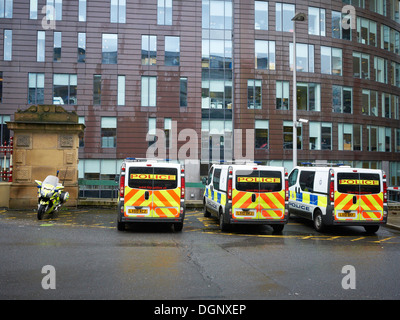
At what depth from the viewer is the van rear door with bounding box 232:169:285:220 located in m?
12.5

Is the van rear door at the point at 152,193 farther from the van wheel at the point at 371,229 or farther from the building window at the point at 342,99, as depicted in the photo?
the building window at the point at 342,99

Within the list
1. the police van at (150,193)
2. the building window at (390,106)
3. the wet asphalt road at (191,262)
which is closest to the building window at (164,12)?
the building window at (390,106)

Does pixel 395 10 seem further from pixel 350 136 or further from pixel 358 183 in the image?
pixel 358 183

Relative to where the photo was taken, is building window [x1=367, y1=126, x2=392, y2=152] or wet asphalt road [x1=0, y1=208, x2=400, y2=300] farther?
building window [x1=367, y1=126, x2=392, y2=152]

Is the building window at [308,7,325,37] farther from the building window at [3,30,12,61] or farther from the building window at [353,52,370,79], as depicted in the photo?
the building window at [3,30,12,61]

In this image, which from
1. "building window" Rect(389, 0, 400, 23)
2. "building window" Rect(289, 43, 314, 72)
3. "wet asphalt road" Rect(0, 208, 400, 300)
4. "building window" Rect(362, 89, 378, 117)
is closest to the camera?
"wet asphalt road" Rect(0, 208, 400, 300)

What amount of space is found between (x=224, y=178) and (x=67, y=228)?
5155 mm

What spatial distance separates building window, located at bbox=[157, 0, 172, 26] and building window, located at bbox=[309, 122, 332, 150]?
1561 centimetres

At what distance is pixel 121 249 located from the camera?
9.38 meters

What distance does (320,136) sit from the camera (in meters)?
36.9

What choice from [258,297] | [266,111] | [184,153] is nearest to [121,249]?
[258,297]

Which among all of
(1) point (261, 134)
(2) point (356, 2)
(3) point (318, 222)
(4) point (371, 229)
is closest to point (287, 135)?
(1) point (261, 134)

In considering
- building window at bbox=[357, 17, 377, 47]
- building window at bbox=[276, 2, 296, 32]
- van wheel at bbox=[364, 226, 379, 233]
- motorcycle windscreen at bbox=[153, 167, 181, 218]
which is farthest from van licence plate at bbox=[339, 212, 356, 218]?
building window at bbox=[357, 17, 377, 47]

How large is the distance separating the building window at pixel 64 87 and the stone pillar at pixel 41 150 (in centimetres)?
1756
